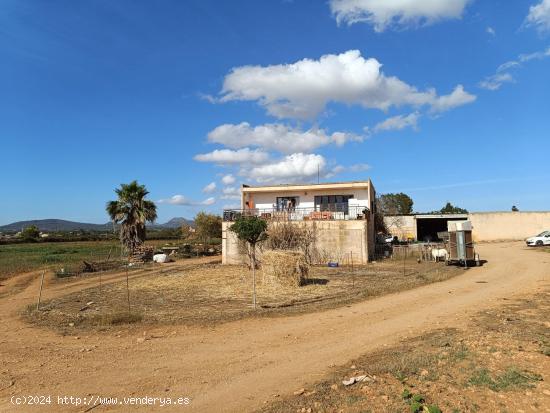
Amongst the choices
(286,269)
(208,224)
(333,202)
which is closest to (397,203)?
(208,224)

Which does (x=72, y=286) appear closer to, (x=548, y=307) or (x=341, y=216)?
(x=341, y=216)

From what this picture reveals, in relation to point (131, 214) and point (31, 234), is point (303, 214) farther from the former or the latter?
point (31, 234)

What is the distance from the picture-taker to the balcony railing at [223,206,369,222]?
3022 centimetres

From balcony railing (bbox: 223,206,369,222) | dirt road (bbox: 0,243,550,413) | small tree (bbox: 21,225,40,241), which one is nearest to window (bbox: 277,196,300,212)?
balcony railing (bbox: 223,206,369,222)

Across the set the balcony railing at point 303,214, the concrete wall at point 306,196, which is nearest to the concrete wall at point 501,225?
the concrete wall at point 306,196

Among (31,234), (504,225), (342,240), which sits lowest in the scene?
(342,240)

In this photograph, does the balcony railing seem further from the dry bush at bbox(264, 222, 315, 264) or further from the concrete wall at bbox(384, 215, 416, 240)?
the concrete wall at bbox(384, 215, 416, 240)

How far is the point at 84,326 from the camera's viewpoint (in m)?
11.6

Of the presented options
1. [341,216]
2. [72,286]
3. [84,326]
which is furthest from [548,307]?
[72,286]

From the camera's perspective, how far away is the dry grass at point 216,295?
41.7ft

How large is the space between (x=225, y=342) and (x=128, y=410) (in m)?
3.69

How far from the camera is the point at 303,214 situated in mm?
31594

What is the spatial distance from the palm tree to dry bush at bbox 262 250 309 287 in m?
17.8

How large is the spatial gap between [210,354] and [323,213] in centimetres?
2234
